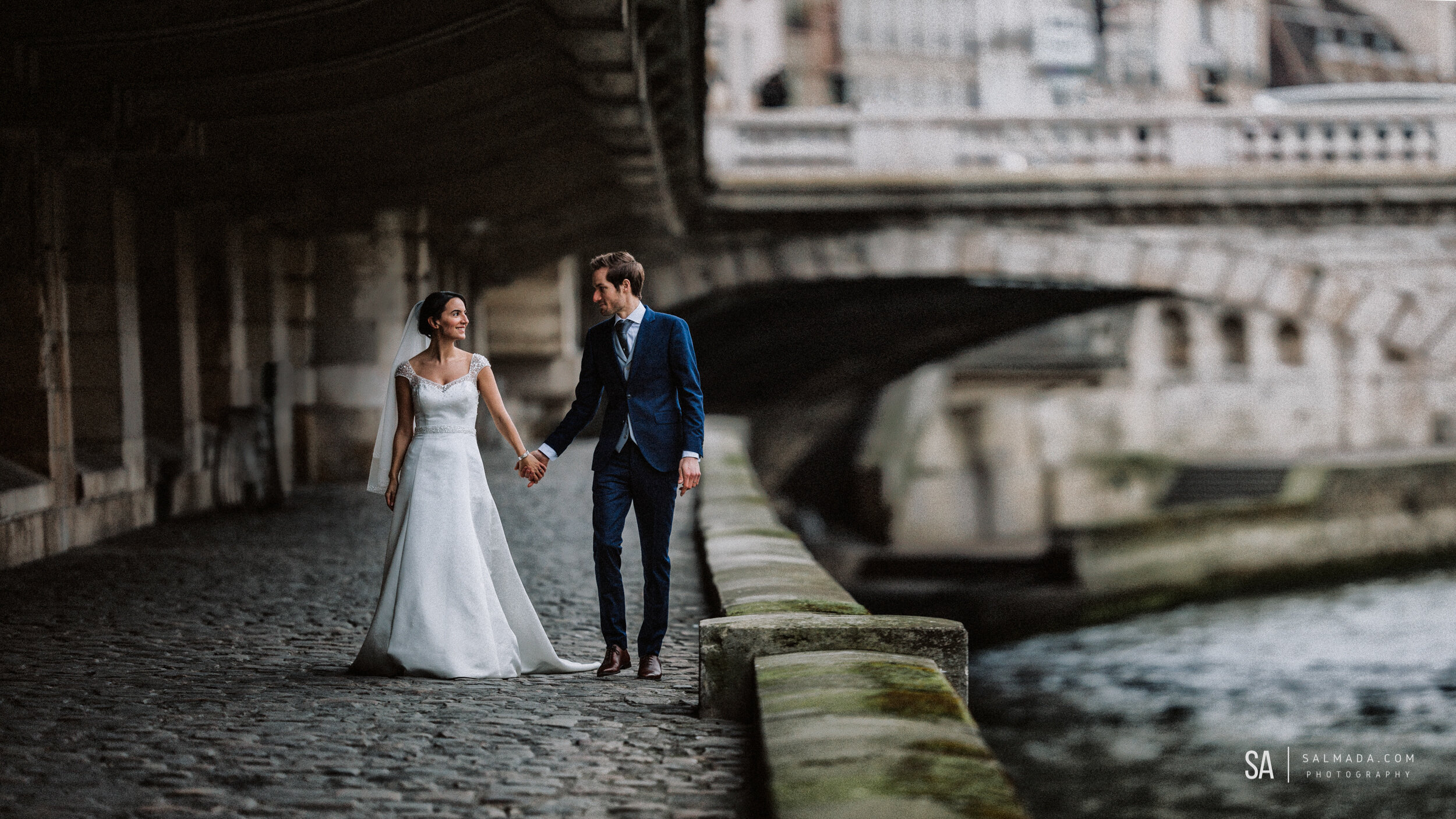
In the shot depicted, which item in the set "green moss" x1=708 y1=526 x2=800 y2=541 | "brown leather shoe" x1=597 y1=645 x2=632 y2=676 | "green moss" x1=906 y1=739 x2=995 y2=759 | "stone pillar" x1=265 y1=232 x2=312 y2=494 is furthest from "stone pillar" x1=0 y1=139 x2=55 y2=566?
"green moss" x1=906 y1=739 x2=995 y2=759

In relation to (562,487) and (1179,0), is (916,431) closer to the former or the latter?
(1179,0)

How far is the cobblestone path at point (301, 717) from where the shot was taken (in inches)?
133

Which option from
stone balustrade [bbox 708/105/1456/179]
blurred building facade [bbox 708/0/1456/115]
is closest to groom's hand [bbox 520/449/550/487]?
stone balustrade [bbox 708/105/1456/179]

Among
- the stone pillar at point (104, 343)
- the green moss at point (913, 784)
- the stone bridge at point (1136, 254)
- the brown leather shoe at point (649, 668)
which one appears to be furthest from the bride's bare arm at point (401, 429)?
the stone bridge at point (1136, 254)

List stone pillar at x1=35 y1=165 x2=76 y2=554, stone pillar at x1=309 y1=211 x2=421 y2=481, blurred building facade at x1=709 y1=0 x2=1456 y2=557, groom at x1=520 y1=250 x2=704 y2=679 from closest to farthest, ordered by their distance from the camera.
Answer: groom at x1=520 y1=250 x2=704 y2=679 → stone pillar at x1=35 y1=165 x2=76 y2=554 → stone pillar at x1=309 y1=211 x2=421 y2=481 → blurred building facade at x1=709 y1=0 x2=1456 y2=557

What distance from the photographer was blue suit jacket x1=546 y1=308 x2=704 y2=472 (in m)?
4.61

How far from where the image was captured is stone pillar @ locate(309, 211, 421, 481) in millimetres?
12859

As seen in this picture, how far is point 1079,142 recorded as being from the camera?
17141mm

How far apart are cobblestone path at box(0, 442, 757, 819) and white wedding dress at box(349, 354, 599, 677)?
9 cm

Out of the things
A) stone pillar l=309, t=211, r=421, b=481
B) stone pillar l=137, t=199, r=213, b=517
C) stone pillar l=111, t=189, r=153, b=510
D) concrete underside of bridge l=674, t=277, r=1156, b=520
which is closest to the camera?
stone pillar l=111, t=189, r=153, b=510

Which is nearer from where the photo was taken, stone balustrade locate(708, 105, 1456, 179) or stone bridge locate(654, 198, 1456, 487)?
stone bridge locate(654, 198, 1456, 487)

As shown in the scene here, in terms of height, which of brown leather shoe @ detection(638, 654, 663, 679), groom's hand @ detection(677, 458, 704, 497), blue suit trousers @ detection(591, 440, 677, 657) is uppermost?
groom's hand @ detection(677, 458, 704, 497)

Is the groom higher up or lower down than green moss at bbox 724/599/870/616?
higher up

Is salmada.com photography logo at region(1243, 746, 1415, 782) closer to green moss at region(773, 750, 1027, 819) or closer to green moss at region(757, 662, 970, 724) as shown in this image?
green moss at region(757, 662, 970, 724)
